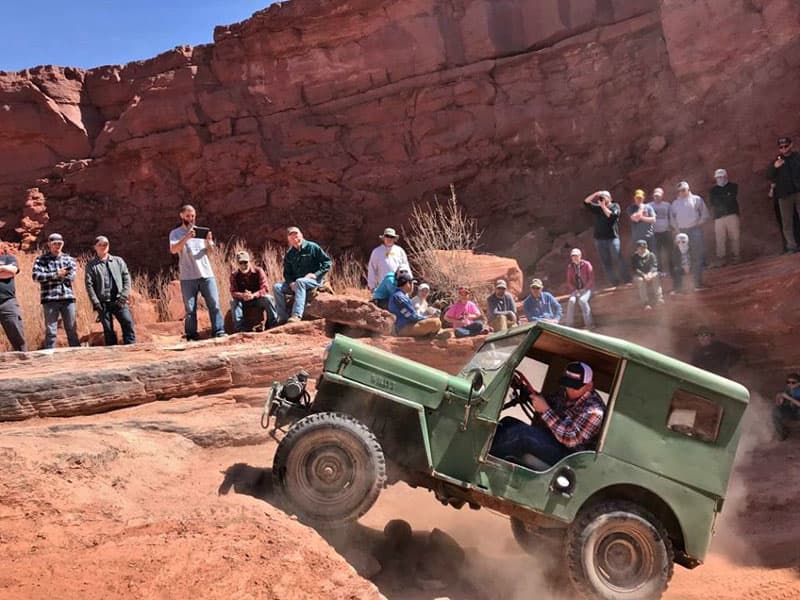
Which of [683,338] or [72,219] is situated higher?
[72,219]

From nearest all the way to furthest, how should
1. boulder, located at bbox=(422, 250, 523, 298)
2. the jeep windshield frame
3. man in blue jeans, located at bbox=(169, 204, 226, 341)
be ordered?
the jeep windshield frame < man in blue jeans, located at bbox=(169, 204, 226, 341) < boulder, located at bbox=(422, 250, 523, 298)

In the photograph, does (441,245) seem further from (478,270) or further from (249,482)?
(249,482)

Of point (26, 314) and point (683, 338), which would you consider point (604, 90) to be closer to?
point (683, 338)

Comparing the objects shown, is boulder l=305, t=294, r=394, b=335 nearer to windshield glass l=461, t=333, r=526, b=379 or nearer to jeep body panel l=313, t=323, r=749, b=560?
windshield glass l=461, t=333, r=526, b=379

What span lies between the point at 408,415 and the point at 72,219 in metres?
15.8

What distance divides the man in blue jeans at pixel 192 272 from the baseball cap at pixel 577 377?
5309 mm

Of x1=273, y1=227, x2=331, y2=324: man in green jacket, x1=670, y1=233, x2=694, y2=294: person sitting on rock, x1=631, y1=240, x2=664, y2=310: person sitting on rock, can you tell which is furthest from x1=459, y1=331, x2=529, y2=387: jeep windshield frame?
x1=670, y1=233, x2=694, y2=294: person sitting on rock

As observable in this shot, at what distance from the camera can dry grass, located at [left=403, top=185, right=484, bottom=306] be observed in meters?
14.0

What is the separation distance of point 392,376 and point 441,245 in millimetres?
10377

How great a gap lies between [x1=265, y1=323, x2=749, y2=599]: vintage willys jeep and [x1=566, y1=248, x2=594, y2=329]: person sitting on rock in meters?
5.34

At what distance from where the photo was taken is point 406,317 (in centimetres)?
949

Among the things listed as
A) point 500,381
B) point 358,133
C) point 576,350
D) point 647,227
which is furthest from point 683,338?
point 358,133

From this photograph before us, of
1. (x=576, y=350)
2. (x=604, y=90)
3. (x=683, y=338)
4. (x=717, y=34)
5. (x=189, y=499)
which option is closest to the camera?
(x=189, y=499)

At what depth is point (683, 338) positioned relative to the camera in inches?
461
